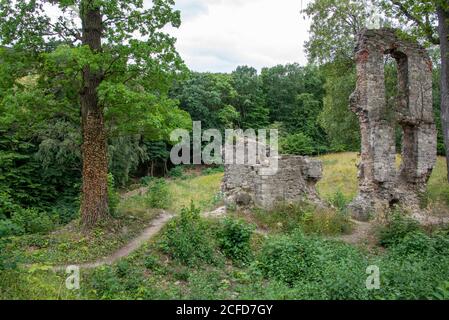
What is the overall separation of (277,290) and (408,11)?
972 centimetres

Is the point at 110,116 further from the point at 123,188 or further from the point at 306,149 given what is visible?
the point at 306,149

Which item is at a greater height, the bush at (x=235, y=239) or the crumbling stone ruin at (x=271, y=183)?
the crumbling stone ruin at (x=271, y=183)

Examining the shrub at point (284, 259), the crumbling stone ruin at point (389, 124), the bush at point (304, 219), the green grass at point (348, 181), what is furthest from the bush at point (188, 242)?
the green grass at point (348, 181)

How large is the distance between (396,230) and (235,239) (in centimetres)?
518

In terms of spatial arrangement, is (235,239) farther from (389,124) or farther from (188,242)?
(389,124)

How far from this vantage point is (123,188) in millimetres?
31297

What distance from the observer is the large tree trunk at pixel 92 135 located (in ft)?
34.7

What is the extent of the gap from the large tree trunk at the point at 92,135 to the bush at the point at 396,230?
8.33 meters

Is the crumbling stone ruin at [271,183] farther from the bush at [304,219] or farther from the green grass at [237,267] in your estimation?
the green grass at [237,267]

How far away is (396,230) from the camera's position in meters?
12.2

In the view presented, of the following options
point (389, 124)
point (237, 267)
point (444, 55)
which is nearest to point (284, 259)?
point (237, 267)

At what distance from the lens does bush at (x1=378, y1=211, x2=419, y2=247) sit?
39.1 ft

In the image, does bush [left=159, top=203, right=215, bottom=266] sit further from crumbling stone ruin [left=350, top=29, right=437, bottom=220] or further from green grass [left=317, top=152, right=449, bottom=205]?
green grass [left=317, top=152, right=449, bottom=205]
